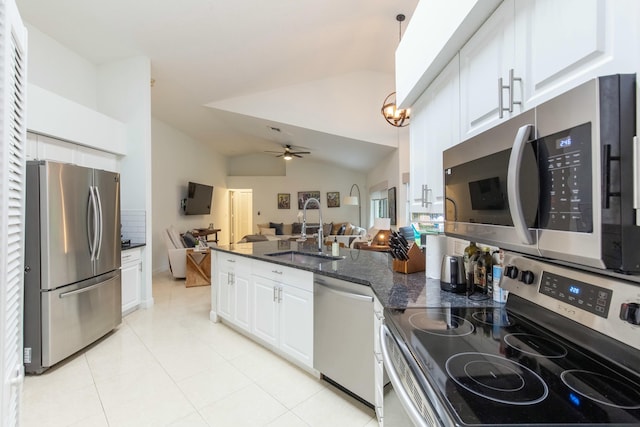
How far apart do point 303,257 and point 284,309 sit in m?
0.70

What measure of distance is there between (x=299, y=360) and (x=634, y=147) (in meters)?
2.31

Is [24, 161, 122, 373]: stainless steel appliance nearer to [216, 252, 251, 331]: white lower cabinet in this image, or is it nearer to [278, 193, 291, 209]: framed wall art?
[216, 252, 251, 331]: white lower cabinet

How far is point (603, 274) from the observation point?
0.84 metres

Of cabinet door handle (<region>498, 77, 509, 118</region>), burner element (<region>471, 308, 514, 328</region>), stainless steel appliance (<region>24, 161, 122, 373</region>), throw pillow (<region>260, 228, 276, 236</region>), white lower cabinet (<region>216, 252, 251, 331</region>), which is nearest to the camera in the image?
cabinet door handle (<region>498, 77, 509, 118</region>)

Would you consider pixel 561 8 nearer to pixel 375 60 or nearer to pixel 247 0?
pixel 247 0

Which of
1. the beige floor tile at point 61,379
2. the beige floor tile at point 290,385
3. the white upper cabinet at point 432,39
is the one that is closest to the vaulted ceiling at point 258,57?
the white upper cabinet at point 432,39

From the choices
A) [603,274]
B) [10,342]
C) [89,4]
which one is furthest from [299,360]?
[89,4]

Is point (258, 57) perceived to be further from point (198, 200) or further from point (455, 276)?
point (198, 200)

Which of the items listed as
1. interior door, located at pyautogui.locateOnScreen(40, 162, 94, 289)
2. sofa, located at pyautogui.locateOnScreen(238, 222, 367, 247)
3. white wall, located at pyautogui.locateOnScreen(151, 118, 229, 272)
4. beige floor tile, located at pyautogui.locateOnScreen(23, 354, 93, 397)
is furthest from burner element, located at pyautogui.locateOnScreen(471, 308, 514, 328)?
sofa, located at pyautogui.locateOnScreen(238, 222, 367, 247)

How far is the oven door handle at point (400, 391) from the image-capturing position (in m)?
0.80

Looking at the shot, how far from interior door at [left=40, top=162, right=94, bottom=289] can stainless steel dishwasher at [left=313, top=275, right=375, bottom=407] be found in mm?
2178

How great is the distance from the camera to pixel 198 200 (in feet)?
25.2

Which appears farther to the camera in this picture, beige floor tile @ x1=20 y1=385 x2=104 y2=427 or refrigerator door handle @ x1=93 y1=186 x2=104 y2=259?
refrigerator door handle @ x1=93 y1=186 x2=104 y2=259

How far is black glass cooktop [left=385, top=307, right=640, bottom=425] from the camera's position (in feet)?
2.06
